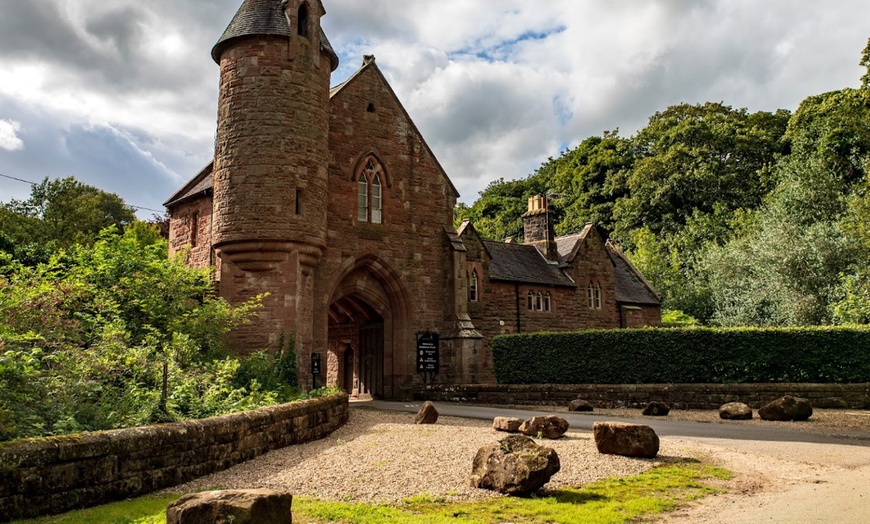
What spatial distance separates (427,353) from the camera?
80.7 ft

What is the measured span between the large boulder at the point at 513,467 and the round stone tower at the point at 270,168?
12311mm

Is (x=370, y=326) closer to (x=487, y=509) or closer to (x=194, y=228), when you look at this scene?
(x=194, y=228)

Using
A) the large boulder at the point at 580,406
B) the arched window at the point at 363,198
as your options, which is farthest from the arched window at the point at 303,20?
the large boulder at the point at 580,406

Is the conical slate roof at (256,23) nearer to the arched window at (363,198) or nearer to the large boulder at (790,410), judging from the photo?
the arched window at (363,198)

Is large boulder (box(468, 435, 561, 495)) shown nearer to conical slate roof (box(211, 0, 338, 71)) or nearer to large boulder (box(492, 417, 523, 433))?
large boulder (box(492, 417, 523, 433))

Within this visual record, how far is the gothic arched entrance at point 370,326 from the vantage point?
2447cm

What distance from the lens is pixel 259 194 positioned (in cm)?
1986

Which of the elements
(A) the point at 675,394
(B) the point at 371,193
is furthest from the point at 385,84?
(A) the point at 675,394

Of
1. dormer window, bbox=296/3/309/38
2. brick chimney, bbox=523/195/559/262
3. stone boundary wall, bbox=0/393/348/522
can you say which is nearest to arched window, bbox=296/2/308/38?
dormer window, bbox=296/3/309/38

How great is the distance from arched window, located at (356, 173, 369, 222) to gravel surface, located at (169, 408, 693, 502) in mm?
11482

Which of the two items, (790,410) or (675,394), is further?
(675,394)

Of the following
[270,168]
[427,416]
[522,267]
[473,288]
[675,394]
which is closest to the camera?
[427,416]

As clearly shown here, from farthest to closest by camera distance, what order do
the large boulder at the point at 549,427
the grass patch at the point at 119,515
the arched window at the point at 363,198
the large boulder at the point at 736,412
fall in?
1. the arched window at the point at 363,198
2. the large boulder at the point at 736,412
3. the large boulder at the point at 549,427
4. the grass patch at the point at 119,515

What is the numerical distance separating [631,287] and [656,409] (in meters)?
20.9
